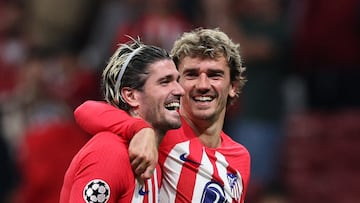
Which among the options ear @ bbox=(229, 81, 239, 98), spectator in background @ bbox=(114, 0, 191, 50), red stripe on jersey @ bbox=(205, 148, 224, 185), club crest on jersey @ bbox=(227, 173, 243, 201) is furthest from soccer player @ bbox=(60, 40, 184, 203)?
spectator in background @ bbox=(114, 0, 191, 50)

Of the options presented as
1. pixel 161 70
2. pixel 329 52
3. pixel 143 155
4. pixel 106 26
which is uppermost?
pixel 161 70

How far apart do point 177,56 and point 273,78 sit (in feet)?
14.7

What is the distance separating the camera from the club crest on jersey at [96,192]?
6.19m

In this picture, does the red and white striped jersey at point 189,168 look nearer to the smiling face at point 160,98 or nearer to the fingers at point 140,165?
the smiling face at point 160,98

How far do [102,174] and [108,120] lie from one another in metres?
0.46

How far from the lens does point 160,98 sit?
258 inches

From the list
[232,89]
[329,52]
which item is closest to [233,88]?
[232,89]

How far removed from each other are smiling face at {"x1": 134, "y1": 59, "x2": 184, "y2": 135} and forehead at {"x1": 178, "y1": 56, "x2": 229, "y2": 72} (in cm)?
30

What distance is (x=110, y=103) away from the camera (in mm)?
6758

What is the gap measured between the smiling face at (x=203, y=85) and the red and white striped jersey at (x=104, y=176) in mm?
622

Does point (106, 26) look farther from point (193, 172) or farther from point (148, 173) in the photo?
point (148, 173)

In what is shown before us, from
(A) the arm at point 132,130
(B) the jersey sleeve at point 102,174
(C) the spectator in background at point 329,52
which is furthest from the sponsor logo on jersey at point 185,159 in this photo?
(C) the spectator in background at point 329,52

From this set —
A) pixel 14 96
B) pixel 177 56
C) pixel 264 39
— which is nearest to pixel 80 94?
pixel 14 96

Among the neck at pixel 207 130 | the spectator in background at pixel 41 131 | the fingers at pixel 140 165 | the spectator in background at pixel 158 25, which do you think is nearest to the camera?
the fingers at pixel 140 165
